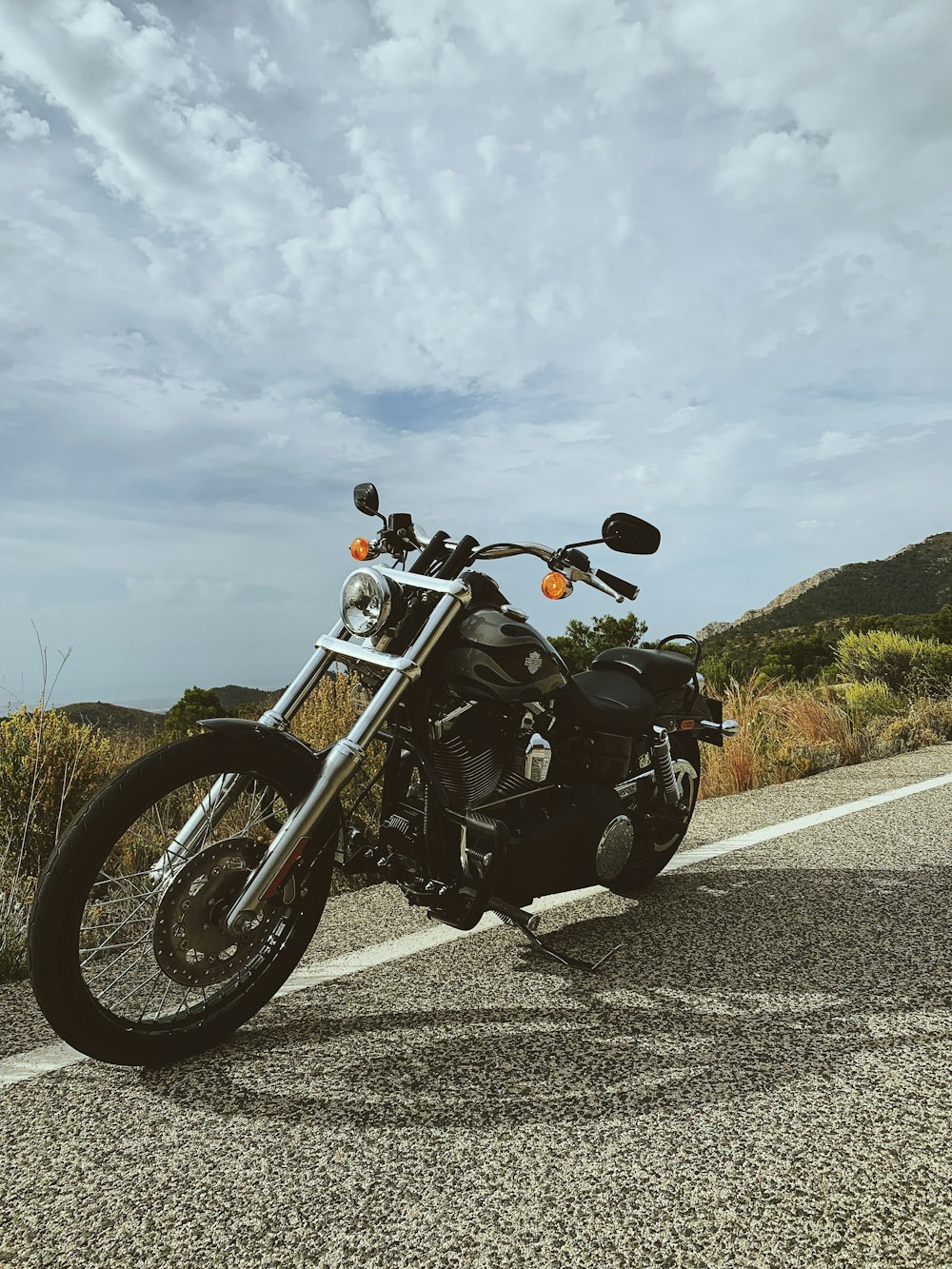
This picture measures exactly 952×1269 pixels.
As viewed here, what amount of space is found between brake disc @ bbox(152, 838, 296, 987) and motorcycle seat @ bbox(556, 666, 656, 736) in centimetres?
128

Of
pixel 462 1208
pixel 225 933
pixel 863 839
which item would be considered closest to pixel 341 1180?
pixel 462 1208

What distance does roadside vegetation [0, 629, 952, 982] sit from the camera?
4840mm

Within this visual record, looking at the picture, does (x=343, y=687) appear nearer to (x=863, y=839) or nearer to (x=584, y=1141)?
(x=863, y=839)

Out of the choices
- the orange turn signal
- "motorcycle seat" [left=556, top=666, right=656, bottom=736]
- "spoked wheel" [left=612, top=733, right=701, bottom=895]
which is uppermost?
the orange turn signal

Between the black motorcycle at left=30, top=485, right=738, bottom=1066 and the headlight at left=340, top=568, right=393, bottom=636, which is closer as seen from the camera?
the black motorcycle at left=30, top=485, right=738, bottom=1066

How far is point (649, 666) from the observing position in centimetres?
394

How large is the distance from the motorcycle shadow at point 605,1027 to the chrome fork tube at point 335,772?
0.48 meters

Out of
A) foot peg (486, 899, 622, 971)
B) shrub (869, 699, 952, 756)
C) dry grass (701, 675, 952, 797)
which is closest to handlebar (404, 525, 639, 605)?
foot peg (486, 899, 622, 971)

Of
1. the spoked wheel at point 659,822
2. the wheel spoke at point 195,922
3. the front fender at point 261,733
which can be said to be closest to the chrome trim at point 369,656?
the front fender at point 261,733

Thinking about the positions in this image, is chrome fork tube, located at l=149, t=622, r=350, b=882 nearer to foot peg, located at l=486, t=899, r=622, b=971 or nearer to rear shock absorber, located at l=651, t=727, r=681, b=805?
foot peg, located at l=486, t=899, r=622, b=971

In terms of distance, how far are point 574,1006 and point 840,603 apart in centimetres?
5068

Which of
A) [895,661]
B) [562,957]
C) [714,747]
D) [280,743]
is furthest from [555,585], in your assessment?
[895,661]

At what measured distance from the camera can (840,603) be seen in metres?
49.4

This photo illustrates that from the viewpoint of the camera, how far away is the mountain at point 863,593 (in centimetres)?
4691
